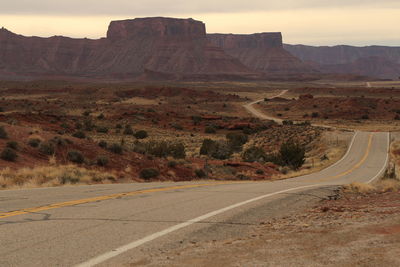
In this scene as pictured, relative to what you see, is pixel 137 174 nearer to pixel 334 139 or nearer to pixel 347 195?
pixel 347 195

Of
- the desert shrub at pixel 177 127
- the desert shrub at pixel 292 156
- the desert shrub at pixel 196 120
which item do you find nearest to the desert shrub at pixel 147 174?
the desert shrub at pixel 292 156

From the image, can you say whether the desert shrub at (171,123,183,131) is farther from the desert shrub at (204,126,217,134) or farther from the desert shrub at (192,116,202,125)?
the desert shrub at (192,116,202,125)

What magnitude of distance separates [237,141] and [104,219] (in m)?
48.2

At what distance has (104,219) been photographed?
9.30m

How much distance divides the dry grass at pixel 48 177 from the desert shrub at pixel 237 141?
32247 millimetres

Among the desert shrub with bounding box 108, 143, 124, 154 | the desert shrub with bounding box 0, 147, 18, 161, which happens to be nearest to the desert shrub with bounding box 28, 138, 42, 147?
the desert shrub with bounding box 0, 147, 18, 161

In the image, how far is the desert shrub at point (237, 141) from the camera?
53.3 metres

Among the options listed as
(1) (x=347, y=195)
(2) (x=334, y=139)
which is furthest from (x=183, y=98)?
(1) (x=347, y=195)

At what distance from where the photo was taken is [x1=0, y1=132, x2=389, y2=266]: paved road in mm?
6795

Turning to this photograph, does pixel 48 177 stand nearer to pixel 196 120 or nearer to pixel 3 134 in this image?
pixel 3 134

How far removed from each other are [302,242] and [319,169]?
102 ft

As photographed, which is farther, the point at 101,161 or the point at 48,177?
the point at 101,161

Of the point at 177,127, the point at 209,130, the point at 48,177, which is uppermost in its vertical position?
the point at 48,177

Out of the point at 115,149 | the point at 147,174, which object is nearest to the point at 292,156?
the point at 115,149
